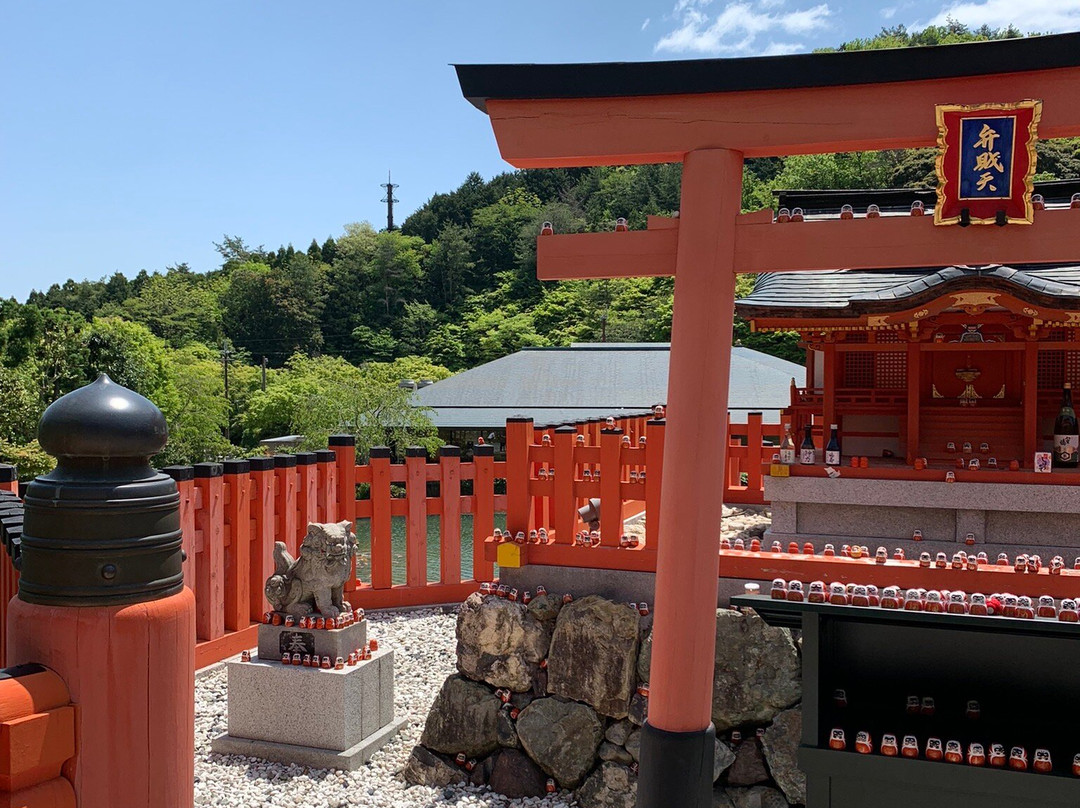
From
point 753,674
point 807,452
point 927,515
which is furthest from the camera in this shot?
point 807,452

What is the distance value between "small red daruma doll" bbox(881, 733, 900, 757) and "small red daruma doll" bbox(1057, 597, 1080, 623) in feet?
3.03

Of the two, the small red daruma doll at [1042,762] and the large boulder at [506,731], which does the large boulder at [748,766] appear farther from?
the small red daruma doll at [1042,762]

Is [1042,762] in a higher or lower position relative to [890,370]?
lower

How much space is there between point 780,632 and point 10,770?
4.96 meters

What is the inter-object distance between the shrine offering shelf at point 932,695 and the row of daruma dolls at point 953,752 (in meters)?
0.04

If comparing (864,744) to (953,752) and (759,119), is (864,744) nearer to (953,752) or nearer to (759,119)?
(953,752)

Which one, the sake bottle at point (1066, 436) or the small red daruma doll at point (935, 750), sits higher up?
the sake bottle at point (1066, 436)

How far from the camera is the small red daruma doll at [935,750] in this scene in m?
3.46

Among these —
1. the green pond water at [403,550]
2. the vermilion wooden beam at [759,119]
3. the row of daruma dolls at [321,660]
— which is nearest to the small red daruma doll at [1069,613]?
the vermilion wooden beam at [759,119]

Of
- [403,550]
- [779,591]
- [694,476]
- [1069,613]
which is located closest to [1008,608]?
[1069,613]

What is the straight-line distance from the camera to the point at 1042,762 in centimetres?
338

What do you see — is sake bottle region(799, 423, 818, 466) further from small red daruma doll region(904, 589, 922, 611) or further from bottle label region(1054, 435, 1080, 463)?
small red daruma doll region(904, 589, 922, 611)

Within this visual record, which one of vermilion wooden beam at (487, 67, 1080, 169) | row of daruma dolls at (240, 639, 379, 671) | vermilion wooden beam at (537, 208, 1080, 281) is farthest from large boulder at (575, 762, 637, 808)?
vermilion wooden beam at (487, 67, 1080, 169)

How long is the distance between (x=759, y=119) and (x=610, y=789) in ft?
13.6
